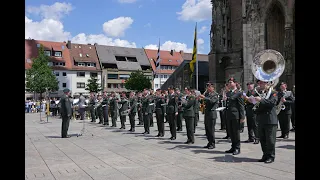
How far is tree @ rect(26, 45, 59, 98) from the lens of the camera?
4872 cm

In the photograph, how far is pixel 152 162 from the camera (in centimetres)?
774

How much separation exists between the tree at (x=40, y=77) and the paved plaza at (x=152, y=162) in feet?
132

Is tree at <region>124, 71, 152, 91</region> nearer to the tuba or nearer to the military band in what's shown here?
the military band

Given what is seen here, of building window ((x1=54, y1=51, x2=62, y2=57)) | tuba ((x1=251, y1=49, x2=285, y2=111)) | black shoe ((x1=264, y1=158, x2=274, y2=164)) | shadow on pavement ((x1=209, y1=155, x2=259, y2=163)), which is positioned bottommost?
shadow on pavement ((x1=209, y1=155, x2=259, y2=163))

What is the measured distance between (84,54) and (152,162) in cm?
6593

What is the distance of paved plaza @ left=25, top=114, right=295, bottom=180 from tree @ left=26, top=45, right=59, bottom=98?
40333 mm

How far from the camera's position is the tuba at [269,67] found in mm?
7816

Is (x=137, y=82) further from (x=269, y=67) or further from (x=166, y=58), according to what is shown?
(x=269, y=67)

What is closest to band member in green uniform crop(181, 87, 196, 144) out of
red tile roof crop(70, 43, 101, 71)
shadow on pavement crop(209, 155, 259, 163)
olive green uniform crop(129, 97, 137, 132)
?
shadow on pavement crop(209, 155, 259, 163)

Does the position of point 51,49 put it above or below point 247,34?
above

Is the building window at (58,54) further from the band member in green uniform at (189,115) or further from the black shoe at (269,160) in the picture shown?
the black shoe at (269,160)

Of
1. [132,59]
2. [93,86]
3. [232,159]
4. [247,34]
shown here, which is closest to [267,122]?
[232,159]
